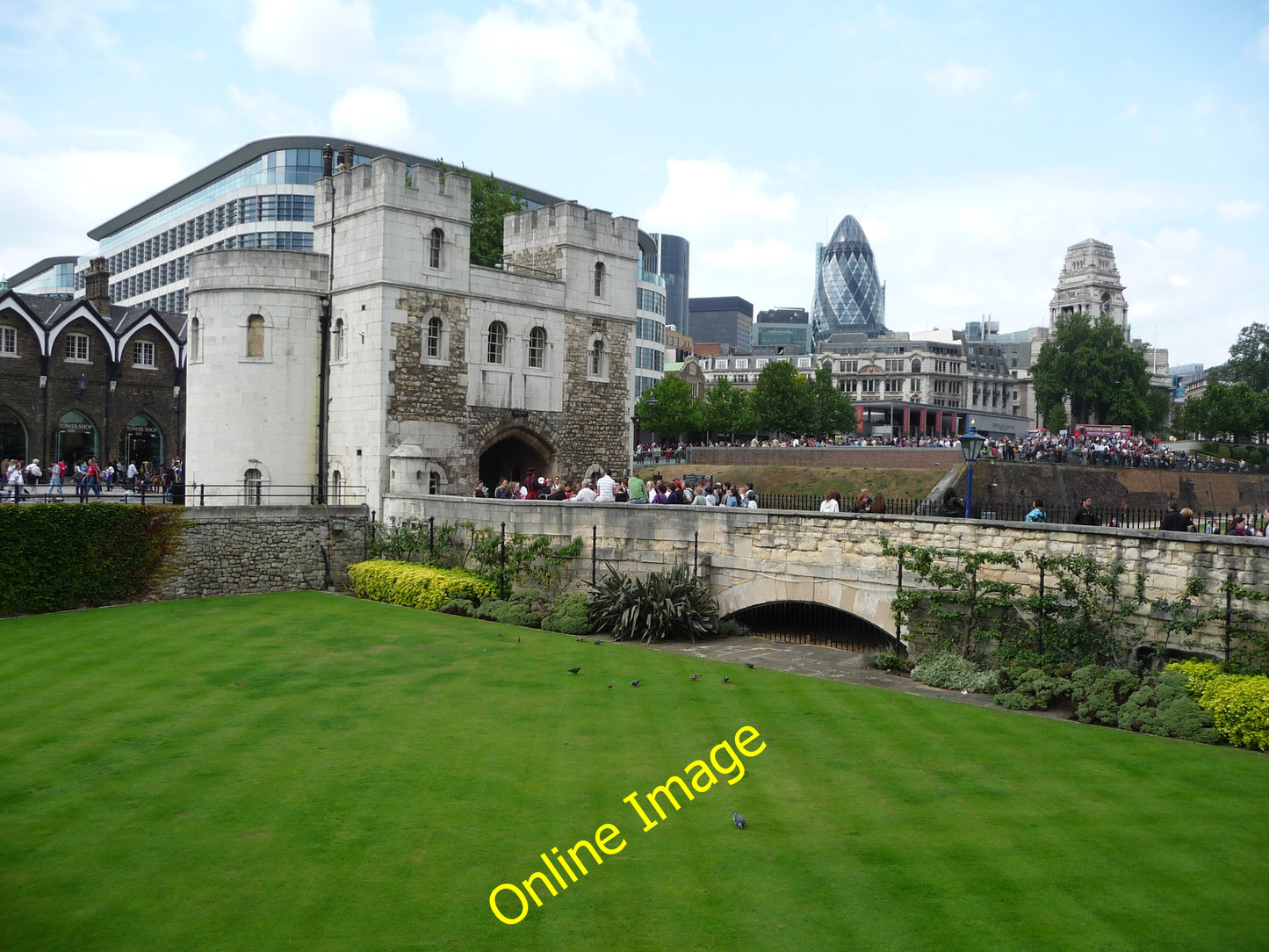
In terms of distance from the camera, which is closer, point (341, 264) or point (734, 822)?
point (734, 822)

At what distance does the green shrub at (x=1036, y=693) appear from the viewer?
13453mm

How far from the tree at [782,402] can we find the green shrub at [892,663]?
6418cm

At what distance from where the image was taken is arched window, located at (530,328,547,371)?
3122 cm

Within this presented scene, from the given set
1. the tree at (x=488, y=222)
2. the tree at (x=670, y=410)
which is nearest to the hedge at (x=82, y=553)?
the tree at (x=488, y=222)

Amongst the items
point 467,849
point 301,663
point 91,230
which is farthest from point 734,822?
point 91,230

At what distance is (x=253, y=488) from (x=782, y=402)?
5582cm

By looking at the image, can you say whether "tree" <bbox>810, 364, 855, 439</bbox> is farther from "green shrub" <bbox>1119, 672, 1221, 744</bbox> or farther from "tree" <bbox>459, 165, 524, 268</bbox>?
"green shrub" <bbox>1119, 672, 1221, 744</bbox>

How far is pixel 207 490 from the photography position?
29000mm

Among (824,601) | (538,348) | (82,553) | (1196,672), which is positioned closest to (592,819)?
(1196,672)

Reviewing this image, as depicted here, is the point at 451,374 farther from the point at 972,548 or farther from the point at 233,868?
the point at 233,868

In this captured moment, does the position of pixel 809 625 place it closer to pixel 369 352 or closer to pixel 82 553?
pixel 369 352

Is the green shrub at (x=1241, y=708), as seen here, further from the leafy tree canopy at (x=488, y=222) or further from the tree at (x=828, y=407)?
the tree at (x=828, y=407)

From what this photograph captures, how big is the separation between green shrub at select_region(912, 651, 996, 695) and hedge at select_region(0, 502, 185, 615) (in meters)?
17.5

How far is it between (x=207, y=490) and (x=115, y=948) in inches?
941
